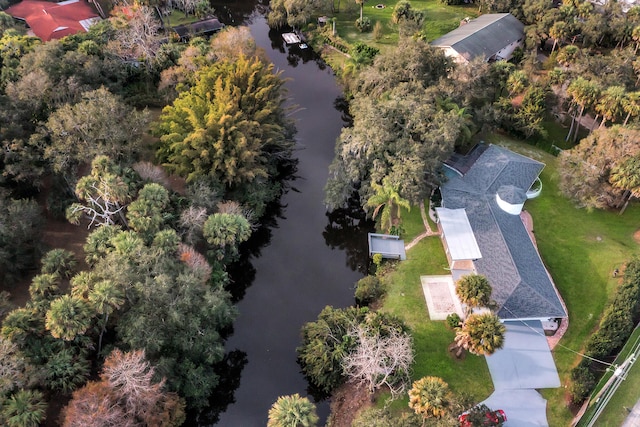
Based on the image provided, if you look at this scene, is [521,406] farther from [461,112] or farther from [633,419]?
[461,112]

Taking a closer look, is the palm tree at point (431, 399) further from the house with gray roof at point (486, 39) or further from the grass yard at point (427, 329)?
the house with gray roof at point (486, 39)

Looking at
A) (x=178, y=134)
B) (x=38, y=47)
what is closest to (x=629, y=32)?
(x=178, y=134)

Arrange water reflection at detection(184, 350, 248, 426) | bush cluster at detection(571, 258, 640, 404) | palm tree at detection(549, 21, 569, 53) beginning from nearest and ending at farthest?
1. bush cluster at detection(571, 258, 640, 404)
2. water reflection at detection(184, 350, 248, 426)
3. palm tree at detection(549, 21, 569, 53)

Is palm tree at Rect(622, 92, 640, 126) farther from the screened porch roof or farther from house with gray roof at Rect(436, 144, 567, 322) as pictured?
the screened porch roof

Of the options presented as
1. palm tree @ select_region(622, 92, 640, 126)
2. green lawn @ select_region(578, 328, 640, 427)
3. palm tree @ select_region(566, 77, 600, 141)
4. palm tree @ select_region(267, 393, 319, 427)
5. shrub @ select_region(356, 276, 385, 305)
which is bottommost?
green lawn @ select_region(578, 328, 640, 427)

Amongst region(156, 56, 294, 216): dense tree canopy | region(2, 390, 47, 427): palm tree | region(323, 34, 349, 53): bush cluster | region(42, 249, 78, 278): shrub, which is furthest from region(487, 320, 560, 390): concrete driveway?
region(323, 34, 349, 53): bush cluster

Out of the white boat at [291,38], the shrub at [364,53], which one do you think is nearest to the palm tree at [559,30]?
the shrub at [364,53]

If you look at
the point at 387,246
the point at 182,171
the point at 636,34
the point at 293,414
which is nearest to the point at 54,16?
the point at 182,171
